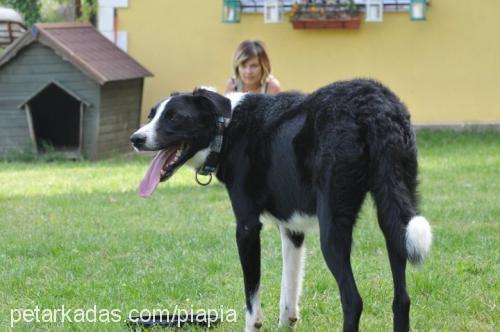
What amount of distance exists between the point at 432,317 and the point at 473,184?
4423 millimetres

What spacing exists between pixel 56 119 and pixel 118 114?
1.28 m

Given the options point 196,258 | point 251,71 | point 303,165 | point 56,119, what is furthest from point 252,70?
point 56,119

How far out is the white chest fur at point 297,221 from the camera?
4676 mm

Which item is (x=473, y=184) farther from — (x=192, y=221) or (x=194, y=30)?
(x=194, y=30)

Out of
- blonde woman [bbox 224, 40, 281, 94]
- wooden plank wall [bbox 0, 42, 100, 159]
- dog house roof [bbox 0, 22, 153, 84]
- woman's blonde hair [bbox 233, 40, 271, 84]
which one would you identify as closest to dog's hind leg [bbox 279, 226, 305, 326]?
blonde woman [bbox 224, 40, 281, 94]

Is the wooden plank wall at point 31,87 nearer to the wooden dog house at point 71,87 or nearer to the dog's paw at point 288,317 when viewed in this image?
the wooden dog house at point 71,87

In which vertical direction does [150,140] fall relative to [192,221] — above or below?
above

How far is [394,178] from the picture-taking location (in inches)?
165

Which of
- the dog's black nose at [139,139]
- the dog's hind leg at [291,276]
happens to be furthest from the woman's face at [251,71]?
the dog's black nose at [139,139]

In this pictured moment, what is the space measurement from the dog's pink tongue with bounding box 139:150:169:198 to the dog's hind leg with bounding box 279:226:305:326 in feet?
2.33

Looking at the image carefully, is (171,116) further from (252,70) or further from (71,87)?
(71,87)

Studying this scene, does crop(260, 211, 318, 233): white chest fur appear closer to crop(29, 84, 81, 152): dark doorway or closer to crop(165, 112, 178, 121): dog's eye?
crop(165, 112, 178, 121): dog's eye

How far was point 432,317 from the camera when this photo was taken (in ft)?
16.6

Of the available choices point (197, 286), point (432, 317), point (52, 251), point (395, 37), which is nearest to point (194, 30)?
point (395, 37)
